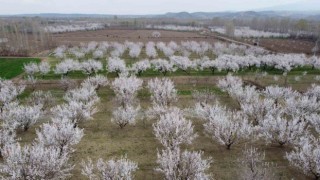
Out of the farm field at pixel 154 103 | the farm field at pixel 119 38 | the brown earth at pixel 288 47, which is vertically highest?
the farm field at pixel 119 38

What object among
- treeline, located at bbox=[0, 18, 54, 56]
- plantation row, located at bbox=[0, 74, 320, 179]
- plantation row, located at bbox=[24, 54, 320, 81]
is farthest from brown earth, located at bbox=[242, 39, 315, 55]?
treeline, located at bbox=[0, 18, 54, 56]

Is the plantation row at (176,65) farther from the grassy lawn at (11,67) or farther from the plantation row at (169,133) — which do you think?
the plantation row at (169,133)

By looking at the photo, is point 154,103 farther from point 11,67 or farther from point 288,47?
point 288,47

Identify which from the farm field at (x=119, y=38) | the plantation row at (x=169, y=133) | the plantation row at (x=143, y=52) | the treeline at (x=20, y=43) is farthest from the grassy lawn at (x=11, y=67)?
the farm field at (x=119, y=38)

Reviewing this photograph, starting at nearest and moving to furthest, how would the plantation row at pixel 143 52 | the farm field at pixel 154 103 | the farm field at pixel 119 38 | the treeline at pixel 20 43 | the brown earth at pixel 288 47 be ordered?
the farm field at pixel 154 103 < the plantation row at pixel 143 52 < the treeline at pixel 20 43 < the brown earth at pixel 288 47 < the farm field at pixel 119 38

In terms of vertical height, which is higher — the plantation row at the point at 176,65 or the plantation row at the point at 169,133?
the plantation row at the point at 176,65

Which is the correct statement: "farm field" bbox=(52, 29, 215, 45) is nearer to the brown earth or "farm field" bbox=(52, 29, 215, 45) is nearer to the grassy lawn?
the brown earth

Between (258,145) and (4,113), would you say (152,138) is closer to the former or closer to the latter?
(258,145)

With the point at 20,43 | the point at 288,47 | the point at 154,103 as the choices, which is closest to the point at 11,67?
the point at 20,43
